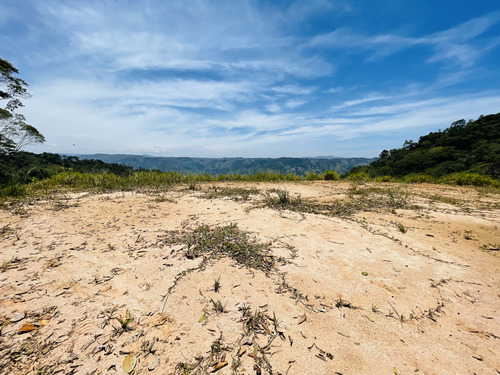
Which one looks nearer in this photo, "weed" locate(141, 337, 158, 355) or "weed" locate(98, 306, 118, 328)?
"weed" locate(141, 337, 158, 355)

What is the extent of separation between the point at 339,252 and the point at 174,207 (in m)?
4.28

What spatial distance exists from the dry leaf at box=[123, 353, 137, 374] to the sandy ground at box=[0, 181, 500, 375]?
0.02 m

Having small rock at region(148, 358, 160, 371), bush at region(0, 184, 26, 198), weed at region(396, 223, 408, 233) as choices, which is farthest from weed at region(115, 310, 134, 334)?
bush at region(0, 184, 26, 198)

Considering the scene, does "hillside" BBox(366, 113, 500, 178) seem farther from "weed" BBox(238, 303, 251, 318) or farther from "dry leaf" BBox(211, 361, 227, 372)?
"dry leaf" BBox(211, 361, 227, 372)

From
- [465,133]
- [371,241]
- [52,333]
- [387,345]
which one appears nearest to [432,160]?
[465,133]

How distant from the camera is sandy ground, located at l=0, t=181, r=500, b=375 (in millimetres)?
1523

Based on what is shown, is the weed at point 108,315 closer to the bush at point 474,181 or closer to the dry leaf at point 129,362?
the dry leaf at point 129,362

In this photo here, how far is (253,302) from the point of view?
210 cm

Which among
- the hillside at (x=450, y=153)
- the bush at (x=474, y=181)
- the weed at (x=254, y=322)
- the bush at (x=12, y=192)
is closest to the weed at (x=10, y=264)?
the weed at (x=254, y=322)

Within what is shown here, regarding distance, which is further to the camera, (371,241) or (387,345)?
(371,241)

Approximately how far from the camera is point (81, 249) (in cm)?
309

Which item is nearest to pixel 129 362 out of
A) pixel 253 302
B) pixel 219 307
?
pixel 219 307

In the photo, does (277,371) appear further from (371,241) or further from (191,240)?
(371,241)

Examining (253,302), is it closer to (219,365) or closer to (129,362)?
(219,365)
